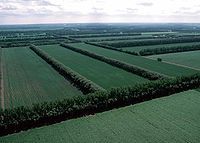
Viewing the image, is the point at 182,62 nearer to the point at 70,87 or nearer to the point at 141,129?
the point at 70,87

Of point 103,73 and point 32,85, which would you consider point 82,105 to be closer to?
point 32,85

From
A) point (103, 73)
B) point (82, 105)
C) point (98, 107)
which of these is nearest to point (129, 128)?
point (98, 107)

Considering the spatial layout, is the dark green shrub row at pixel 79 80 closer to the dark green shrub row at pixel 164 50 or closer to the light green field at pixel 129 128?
the light green field at pixel 129 128

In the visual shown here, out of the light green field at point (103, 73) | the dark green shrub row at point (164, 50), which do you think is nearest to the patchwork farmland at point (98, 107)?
the light green field at point (103, 73)

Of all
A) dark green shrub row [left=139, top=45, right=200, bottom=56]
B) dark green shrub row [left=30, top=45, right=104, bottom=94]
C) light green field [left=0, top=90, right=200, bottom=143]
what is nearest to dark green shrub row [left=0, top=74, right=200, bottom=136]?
light green field [left=0, top=90, right=200, bottom=143]

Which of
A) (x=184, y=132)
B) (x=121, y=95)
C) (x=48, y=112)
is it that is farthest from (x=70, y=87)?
(x=184, y=132)

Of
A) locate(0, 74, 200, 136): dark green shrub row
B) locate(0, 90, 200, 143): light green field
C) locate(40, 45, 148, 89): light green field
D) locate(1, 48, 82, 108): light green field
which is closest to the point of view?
locate(0, 90, 200, 143): light green field

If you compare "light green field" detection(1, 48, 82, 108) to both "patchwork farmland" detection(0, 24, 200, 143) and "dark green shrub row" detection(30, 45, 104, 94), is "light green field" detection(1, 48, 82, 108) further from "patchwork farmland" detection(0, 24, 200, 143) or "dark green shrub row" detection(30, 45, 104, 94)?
"dark green shrub row" detection(30, 45, 104, 94)
